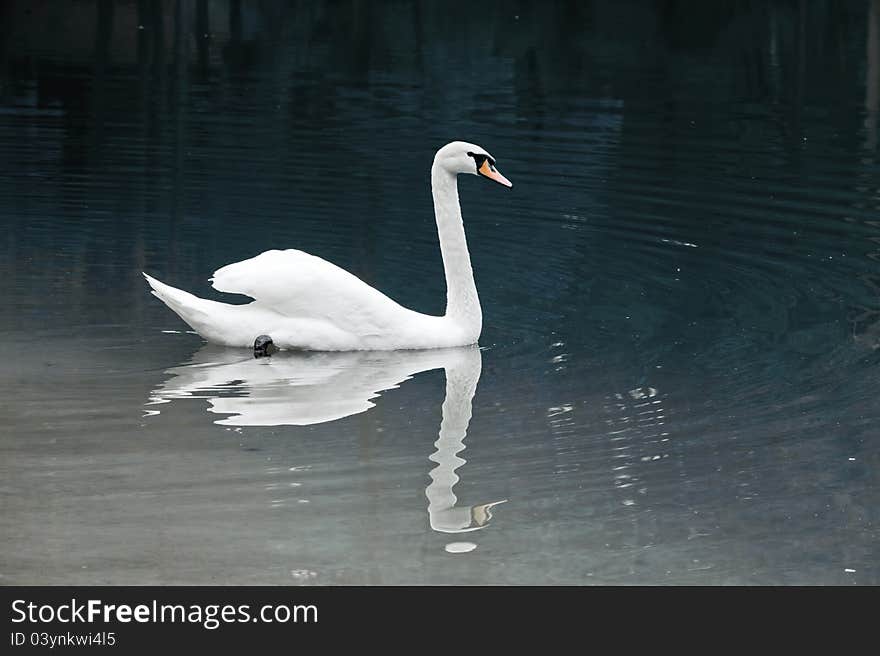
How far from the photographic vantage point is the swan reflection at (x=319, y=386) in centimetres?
848

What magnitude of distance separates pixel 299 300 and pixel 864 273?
4622 millimetres

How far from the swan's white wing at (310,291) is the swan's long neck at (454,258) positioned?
1.60ft

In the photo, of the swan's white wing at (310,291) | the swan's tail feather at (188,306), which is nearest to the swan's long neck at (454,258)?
the swan's white wing at (310,291)

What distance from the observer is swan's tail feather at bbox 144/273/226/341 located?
393 inches

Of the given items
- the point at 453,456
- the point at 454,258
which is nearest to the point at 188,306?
the point at 454,258

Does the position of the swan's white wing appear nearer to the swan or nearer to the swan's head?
the swan

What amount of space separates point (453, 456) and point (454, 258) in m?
2.96

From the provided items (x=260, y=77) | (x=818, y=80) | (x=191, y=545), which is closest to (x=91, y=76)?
(x=260, y=77)

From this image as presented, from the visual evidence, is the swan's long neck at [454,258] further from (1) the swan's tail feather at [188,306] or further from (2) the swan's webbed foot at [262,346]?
(1) the swan's tail feather at [188,306]

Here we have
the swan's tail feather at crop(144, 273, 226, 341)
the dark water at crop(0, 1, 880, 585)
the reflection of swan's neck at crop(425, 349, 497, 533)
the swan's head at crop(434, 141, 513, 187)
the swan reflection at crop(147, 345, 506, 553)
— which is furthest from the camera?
the swan's head at crop(434, 141, 513, 187)

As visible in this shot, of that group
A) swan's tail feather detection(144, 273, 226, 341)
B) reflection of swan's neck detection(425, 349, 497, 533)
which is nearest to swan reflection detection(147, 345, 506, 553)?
reflection of swan's neck detection(425, 349, 497, 533)

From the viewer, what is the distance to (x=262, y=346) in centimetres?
1005

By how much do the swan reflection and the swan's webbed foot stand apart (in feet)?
0.15

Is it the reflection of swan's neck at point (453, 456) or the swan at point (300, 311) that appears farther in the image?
the swan at point (300, 311)
